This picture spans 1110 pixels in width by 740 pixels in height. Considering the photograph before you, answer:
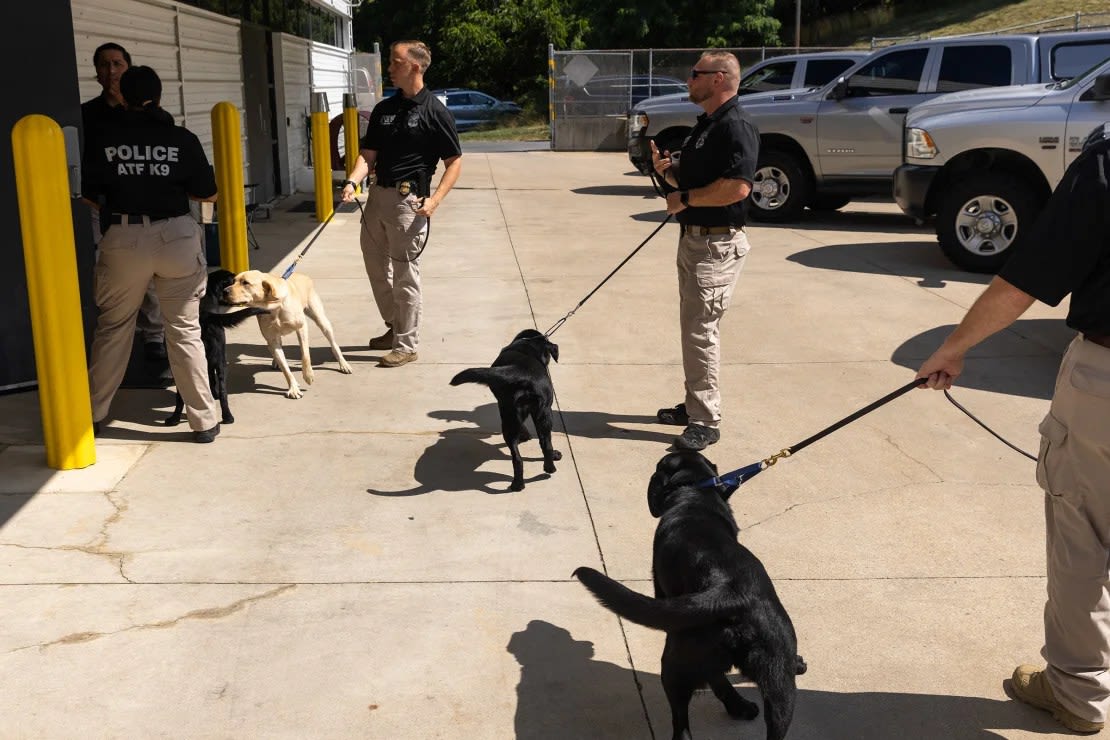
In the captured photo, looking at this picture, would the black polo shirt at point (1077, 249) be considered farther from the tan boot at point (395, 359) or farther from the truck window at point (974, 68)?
the truck window at point (974, 68)

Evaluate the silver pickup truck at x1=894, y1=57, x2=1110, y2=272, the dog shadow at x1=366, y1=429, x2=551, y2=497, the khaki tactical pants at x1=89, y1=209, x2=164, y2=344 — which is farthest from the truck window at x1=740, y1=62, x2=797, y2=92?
the dog shadow at x1=366, y1=429, x2=551, y2=497

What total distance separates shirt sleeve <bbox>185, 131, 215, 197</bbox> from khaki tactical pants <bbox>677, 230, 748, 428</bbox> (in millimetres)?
2453

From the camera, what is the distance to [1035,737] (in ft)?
10.8

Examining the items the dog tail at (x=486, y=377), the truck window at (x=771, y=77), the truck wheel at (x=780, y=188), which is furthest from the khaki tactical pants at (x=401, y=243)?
the truck window at (x=771, y=77)

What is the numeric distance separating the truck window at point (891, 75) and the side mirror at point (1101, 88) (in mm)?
3688

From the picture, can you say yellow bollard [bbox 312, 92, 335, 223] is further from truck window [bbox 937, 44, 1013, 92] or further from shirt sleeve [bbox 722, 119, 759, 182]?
shirt sleeve [bbox 722, 119, 759, 182]

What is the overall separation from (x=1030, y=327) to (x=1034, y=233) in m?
5.55

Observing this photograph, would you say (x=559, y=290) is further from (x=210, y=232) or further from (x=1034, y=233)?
(x=1034, y=233)

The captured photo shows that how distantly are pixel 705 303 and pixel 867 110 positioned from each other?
8.44 m

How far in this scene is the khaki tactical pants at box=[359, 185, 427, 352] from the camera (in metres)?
7.10

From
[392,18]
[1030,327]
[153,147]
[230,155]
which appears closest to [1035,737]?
[153,147]

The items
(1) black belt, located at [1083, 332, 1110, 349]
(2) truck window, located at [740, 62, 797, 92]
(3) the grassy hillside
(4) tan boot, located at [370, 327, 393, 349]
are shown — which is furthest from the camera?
(3) the grassy hillside

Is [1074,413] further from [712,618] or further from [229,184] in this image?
[229,184]

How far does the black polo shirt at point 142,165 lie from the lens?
5406 millimetres
